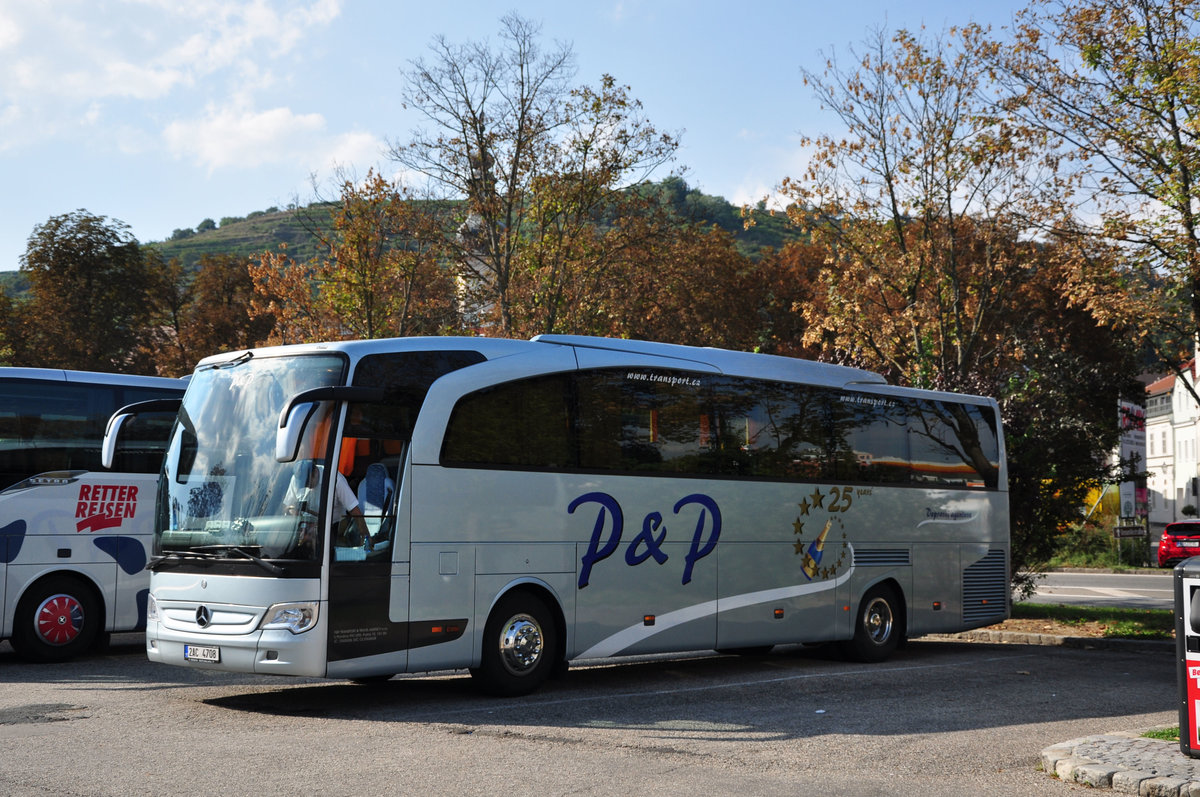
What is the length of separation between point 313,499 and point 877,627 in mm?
8426

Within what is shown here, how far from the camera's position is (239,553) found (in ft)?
33.6

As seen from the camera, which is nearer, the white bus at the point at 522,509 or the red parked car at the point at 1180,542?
the white bus at the point at 522,509

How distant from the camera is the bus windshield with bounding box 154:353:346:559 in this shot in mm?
10180

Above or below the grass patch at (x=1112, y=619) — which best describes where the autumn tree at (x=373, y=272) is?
above

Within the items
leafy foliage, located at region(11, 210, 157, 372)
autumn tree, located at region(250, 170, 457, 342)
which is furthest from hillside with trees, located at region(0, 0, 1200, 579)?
leafy foliage, located at region(11, 210, 157, 372)

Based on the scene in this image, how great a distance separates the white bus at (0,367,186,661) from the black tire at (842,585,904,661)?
8939 mm

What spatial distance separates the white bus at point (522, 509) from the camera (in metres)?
10.2

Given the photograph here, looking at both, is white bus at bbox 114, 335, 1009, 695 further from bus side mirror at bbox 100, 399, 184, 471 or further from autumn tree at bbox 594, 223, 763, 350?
autumn tree at bbox 594, 223, 763, 350

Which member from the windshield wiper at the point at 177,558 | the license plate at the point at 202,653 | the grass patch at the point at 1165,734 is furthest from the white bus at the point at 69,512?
the grass patch at the point at 1165,734

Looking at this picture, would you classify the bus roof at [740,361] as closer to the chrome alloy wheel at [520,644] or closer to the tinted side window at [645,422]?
the tinted side window at [645,422]

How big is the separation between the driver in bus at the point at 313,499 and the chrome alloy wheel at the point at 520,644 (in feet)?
6.08

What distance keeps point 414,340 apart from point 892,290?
15878 mm

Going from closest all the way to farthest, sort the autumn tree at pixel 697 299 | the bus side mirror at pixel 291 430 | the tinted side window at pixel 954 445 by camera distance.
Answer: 1. the bus side mirror at pixel 291 430
2. the tinted side window at pixel 954 445
3. the autumn tree at pixel 697 299

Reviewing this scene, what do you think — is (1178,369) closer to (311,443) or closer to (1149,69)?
(1149,69)
